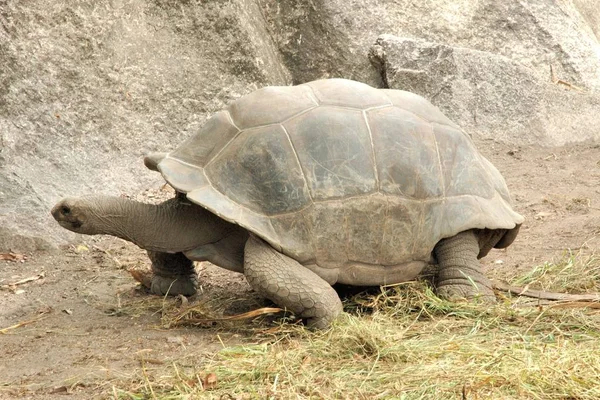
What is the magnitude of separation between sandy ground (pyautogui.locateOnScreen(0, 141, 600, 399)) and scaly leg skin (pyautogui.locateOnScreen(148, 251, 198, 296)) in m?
0.14

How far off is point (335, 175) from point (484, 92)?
4650 mm

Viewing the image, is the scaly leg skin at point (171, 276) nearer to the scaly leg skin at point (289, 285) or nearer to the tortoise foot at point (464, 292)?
the scaly leg skin at point (289, 285)

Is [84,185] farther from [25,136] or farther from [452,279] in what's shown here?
[452,279]

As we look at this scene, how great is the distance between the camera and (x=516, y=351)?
3982 millimetres

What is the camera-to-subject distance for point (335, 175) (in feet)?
16.0

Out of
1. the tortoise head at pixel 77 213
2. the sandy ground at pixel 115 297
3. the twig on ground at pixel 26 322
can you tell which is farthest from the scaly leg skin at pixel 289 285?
the twig on ground at pixel 26 322

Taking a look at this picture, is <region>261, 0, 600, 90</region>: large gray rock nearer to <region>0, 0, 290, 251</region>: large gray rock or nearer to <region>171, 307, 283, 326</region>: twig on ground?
<region>0, 0, 290, 251</region>: large gray rock

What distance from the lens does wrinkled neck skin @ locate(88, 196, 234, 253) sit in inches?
200

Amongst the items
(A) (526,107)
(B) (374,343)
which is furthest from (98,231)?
(A) (526,107)

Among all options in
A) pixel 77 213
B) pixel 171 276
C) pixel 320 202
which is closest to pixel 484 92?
pixel 171 276

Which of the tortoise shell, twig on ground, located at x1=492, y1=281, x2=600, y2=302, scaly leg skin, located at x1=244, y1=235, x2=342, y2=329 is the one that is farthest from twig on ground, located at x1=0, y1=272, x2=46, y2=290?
twig on ground, located at x1=492, y1=281, x2=600, y2=302

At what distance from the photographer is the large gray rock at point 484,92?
356 inches

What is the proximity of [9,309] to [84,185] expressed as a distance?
1703 mm

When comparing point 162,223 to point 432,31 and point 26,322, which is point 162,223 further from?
point 432,31
